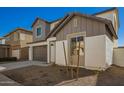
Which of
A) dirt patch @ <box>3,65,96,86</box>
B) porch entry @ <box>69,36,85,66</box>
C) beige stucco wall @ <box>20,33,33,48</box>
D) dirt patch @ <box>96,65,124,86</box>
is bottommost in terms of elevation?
dirt patch @ <box>3,65,96,86</box>

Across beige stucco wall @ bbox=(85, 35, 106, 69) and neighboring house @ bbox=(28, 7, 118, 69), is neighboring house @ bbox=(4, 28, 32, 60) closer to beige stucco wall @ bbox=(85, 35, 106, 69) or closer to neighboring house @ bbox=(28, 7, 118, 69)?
neighboring house @ bbox=(28, 7, 118, 69)

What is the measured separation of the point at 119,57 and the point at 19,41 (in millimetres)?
15308

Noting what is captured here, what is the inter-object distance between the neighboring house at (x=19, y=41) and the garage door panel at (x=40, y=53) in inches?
163

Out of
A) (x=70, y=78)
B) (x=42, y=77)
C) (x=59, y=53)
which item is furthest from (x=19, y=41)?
(x=70, y=78)

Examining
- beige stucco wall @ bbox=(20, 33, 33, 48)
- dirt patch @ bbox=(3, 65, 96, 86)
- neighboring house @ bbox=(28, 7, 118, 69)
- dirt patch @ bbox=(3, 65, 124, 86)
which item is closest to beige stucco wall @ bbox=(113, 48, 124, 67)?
neighboring house @ bbox=(28, 7, 118, 69)

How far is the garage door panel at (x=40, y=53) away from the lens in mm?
13641

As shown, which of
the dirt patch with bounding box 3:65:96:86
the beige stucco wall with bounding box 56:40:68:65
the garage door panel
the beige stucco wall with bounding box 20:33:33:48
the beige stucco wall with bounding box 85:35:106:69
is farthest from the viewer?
the beige stucco wall with bounding box 20:33:33:48

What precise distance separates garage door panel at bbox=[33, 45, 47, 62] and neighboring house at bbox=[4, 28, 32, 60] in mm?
4139

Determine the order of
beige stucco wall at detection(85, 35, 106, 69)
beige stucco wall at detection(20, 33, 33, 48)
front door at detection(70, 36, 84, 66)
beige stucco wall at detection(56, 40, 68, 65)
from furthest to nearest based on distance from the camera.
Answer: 1. beige stucco wall at detection(20, 33, 33, 48)
2. beige stucco wall at detection(56, 40, 68, 65)
3. front door at detection(70, 36, 84, 66)
4. beige stucco wall at detection(85, 35, 106, 69)

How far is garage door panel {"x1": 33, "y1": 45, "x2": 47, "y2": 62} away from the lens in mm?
13641

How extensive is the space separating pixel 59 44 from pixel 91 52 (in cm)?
335

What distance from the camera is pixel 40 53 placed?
14250mm

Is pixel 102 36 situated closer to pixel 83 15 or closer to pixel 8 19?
pixel 83 15
